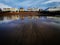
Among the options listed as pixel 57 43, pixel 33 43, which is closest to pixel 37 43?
pixel 33 43

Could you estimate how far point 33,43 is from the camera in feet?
10.7

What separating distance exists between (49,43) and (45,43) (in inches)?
4.0

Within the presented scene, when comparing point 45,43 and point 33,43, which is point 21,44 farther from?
point 45,43

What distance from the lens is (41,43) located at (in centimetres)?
325

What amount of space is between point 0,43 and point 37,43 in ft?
3.08

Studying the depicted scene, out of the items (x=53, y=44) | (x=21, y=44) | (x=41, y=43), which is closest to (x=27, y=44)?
(x=21, y=44)

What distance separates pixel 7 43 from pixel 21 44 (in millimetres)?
376

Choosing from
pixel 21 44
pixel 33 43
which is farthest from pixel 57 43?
pixel 21 44

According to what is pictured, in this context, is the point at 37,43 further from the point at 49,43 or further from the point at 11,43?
the point at 11,43

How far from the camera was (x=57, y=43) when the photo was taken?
323 cm

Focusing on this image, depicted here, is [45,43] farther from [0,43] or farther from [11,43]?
[0,43]

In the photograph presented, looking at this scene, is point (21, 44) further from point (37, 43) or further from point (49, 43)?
point (49, 43)

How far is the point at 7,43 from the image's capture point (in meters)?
3.27

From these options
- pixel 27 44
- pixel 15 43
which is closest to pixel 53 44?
pixel 27 44
